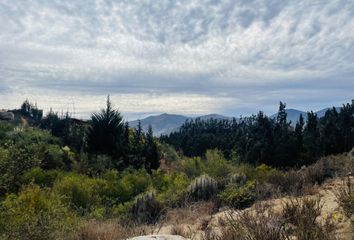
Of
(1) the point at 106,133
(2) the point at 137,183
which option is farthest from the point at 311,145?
(2) the point at 137,183

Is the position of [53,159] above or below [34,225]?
below

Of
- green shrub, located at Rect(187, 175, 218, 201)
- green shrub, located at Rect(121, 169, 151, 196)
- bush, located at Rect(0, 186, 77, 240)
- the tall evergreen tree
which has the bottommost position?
the tall evergreen tree

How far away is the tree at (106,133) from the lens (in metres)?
33.3

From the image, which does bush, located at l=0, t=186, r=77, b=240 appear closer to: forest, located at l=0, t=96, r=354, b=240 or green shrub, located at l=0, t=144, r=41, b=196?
forest, located at l=0, t=96, r=354, b=240

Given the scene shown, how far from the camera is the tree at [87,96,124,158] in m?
33.3

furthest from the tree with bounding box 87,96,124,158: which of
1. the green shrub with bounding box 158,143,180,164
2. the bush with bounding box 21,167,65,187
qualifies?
the bush with bounding box 21,167,65,187

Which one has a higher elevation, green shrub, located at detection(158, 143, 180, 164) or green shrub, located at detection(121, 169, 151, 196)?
green shrub, located at detection(121, 169, 151, 196)

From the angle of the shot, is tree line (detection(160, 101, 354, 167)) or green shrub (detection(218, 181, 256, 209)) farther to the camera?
tree line (detection(160, 101, 354, 167))

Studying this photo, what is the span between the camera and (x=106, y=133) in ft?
112

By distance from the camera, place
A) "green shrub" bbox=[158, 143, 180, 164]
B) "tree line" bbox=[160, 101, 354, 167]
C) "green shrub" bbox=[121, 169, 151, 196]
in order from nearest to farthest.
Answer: "green shrub" bbox=[121, 169, 151, 196] → "green shrub" bbox=[158, 143, 180, 164] → "tree line" bbox=[160, 101, 354, 167]

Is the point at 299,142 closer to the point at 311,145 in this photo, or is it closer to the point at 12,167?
the point at 311,145

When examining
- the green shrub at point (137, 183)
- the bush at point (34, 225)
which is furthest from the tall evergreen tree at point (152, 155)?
the bush at point (34, 225)

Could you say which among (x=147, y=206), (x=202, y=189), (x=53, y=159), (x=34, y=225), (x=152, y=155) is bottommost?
(x=152, y=155)

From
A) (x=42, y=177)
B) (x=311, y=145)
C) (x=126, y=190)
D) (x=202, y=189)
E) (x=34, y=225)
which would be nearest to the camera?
(x=34, y=225)
